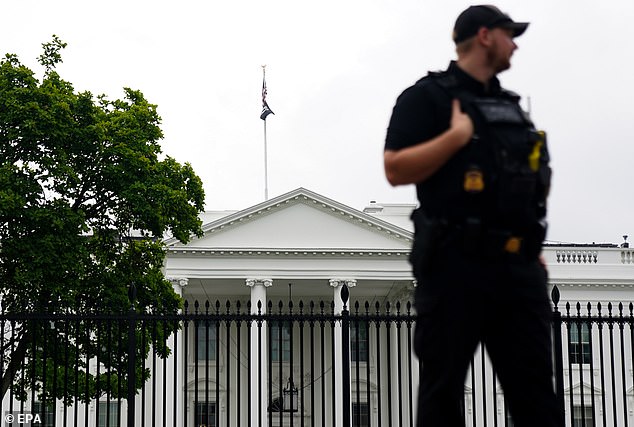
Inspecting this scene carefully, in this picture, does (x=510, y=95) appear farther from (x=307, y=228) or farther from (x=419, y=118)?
(x=307, y=228)

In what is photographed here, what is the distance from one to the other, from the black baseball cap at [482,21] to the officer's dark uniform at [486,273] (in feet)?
0.91

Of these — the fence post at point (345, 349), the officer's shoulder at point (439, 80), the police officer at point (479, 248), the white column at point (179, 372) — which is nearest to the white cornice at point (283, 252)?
the white column at point (179, 372)

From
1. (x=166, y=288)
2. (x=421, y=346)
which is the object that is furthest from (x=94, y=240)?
(x=421, y=346)

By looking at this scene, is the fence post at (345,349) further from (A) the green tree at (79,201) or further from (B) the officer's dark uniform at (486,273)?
(A) the green tree at (79,201)

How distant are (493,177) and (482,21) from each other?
0.57m

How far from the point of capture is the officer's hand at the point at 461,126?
3.75 metres

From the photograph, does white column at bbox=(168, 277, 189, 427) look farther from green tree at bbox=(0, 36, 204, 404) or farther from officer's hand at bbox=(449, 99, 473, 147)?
officer's hand at bbox=(449, 99, 473, 147)

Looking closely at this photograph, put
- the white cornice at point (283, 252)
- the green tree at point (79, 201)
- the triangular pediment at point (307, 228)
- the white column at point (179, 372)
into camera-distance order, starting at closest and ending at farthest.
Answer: the green tree at point (79, 201)
the white column at point (179, 372)
the white cornice at point (283, 252)
the triangular pediment at point (307, 228)

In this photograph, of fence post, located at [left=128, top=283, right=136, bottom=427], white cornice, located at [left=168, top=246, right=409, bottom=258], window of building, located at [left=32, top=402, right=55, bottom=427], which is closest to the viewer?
fence post, located at [left=128, top=283, right=136, bottom=427]

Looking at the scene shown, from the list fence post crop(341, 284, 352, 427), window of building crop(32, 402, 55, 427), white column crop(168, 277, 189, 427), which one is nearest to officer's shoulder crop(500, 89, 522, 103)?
fence post crop(341, 284, 352, 427)

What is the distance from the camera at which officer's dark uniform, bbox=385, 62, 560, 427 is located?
→ 375 cm

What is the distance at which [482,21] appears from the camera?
12.9 feet

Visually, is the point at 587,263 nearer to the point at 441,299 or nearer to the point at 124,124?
the point at 124,124

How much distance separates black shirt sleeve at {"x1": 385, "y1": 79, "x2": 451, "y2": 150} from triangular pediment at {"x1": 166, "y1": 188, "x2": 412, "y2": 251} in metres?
42.3
